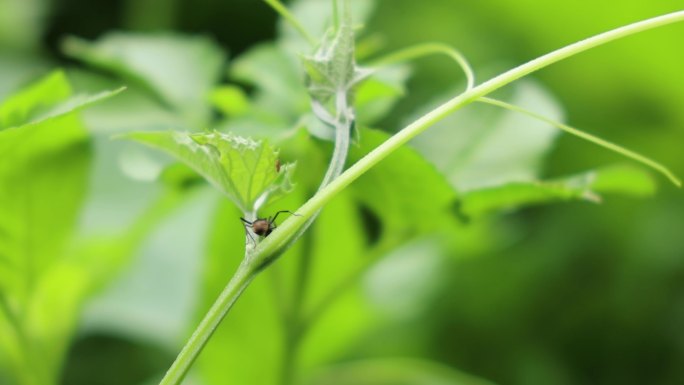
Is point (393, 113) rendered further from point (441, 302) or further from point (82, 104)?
point (82, 104)

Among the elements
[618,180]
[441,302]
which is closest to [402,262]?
[441,302]

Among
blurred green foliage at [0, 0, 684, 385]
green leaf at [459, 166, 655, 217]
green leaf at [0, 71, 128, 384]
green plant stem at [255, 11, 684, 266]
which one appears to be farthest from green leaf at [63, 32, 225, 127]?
green plant stem at [255, 11, 684, 266]

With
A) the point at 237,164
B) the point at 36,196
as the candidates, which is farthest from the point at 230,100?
the point at 237,164

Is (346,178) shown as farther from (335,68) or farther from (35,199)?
(35,199)

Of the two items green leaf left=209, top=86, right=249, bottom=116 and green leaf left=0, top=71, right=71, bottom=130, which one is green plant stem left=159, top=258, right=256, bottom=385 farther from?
green leaf left=209, top=86, right=249, bottom=116

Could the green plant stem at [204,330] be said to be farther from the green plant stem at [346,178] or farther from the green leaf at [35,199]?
the green leaf at [35,199]
